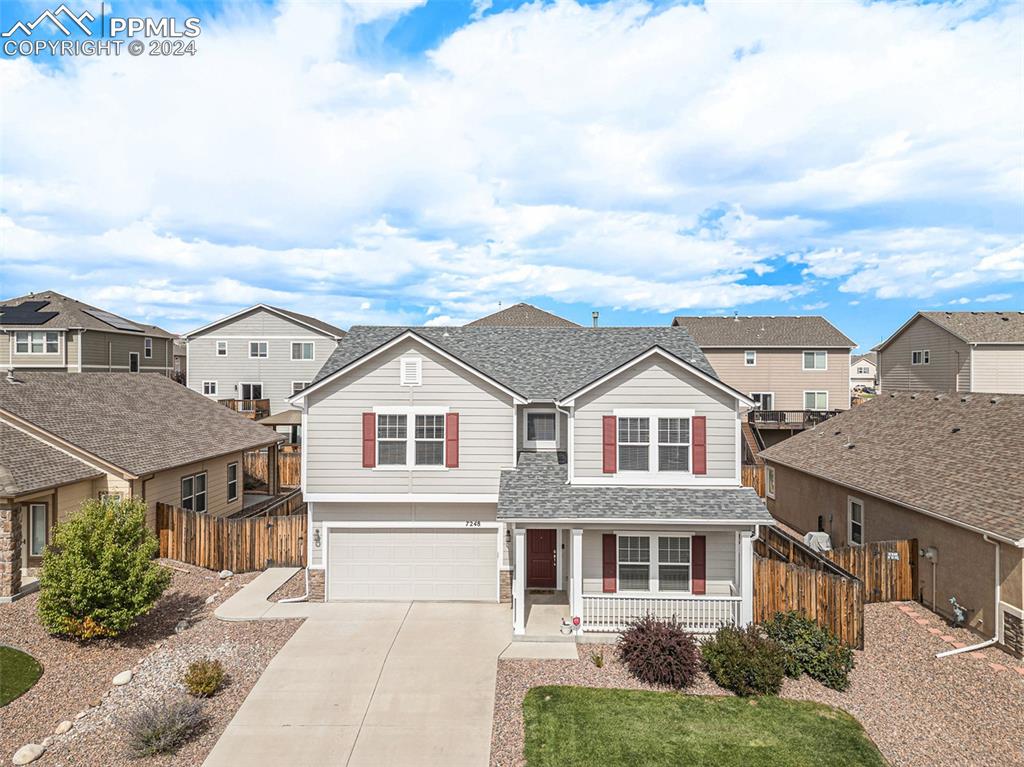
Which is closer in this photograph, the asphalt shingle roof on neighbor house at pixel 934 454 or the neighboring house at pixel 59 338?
the asphalt shingle roof on neighbor house at pixel 934 454

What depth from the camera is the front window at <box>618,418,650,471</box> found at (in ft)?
46.2

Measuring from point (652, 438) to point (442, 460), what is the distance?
5.43m

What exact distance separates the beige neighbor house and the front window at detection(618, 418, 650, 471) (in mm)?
13381

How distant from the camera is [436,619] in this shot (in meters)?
13.6

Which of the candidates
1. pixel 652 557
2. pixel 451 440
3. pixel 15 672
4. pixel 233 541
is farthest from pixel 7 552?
pixel 652 557

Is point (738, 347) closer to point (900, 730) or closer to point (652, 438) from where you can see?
point (652, 438)

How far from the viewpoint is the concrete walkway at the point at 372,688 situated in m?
8.76

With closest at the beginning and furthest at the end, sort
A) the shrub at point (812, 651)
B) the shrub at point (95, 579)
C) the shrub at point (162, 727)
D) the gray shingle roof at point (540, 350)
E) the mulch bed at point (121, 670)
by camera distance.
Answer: the shrub at point (162, 727)
the mulch bed at point (121, 670)
the shrub at point (812, 651)
the shrub at point (95, 579)
the gray shingle roof at point (540, 350)

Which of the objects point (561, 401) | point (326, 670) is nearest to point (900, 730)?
point (561, 401)

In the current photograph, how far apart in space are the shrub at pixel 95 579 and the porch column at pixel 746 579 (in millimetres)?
12665

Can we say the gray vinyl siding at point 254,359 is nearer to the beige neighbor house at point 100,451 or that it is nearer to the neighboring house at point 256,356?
the neighboring house at point 256,356

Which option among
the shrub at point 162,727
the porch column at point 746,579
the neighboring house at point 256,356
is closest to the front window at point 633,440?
the porch column at point 746,579

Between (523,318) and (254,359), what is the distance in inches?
778

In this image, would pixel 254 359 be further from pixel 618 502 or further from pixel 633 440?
pixel 618 502
